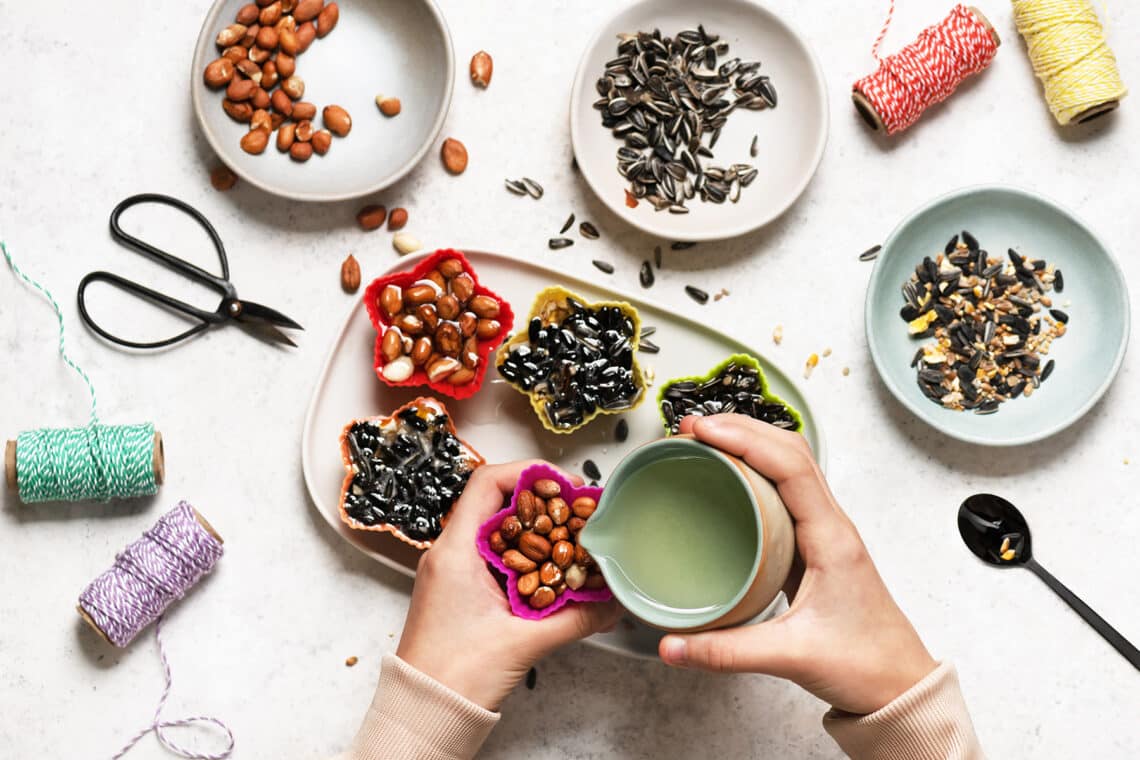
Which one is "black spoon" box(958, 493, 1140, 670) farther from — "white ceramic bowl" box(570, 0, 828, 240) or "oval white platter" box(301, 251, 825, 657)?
"white ceramic bowl" box(570, 0, 828, 240)

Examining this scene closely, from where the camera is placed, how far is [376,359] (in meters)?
1.39

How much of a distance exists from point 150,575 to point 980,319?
120cm

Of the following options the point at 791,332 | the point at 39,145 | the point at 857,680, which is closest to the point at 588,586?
the point at 857,680

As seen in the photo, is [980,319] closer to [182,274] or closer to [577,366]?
[577,366]

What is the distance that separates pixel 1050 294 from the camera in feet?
5.01

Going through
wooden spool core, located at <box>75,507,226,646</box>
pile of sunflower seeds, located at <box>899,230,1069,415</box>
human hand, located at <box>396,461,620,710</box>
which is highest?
pile of sunflower seeds, located at <box>899,230,1069,415</box>

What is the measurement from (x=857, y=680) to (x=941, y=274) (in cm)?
A: 61

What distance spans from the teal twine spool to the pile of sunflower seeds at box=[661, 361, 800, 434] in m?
0.70

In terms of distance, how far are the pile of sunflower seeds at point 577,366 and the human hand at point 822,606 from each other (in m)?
0.18

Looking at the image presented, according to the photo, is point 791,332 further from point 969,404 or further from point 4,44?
point 4,44

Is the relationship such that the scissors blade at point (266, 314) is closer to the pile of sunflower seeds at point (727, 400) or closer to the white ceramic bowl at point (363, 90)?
the white ceramic bowl at point (363, 90)

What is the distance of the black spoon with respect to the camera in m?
1.51

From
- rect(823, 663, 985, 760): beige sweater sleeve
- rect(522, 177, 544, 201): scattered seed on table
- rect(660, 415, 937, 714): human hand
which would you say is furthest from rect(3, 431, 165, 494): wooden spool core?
rect(823, 663, 985, 760): beige sweater sleeve

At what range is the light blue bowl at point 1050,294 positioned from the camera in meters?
1.46
